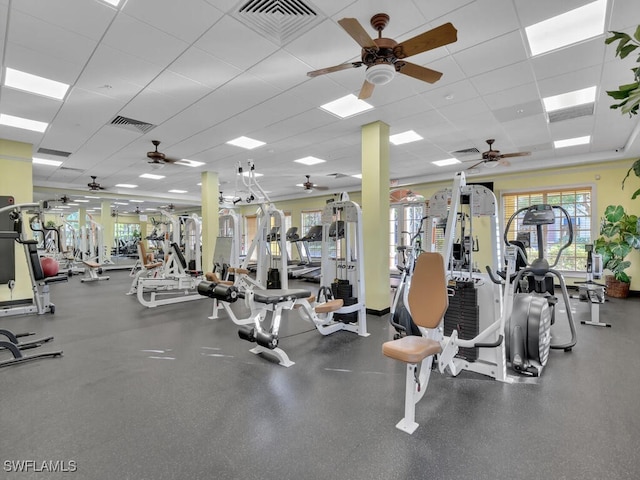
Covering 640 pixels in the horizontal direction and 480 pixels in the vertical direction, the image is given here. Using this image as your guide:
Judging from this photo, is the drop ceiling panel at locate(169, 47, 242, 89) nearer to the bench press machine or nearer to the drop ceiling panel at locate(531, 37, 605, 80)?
the drop ceiling panel at locate(531, 37, 605, 80)

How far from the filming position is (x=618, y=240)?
20.0 ft

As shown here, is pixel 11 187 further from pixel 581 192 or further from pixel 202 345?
pixel 581 192

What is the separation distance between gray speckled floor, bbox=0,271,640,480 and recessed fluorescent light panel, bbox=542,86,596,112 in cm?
307

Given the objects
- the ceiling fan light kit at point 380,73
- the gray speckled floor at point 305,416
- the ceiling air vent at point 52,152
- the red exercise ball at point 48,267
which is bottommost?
the gray speckled floor at point 305,416

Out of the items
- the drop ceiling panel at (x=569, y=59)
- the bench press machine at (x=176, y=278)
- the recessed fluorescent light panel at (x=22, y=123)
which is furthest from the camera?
the bench press machine at (x=176, y=278)

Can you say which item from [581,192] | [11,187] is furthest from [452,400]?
[11,187]

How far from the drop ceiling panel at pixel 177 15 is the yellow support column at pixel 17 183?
200 inches

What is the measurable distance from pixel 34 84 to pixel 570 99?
6750 mm

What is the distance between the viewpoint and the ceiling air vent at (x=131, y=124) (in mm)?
4746

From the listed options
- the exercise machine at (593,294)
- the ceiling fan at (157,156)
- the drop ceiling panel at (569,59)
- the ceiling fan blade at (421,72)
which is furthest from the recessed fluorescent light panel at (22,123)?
the exercise machine at (593,294)

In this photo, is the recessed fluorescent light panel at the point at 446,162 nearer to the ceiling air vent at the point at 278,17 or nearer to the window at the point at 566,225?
the window at the point at 566,225

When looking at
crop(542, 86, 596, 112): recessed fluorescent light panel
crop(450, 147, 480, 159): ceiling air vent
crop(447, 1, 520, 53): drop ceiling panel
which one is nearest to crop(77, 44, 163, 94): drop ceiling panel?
crop(447, 1, 520, 53): drop ceiling panel

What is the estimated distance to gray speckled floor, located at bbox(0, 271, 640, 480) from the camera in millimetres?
1701

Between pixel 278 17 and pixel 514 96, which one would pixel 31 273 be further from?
pixel 514 96
